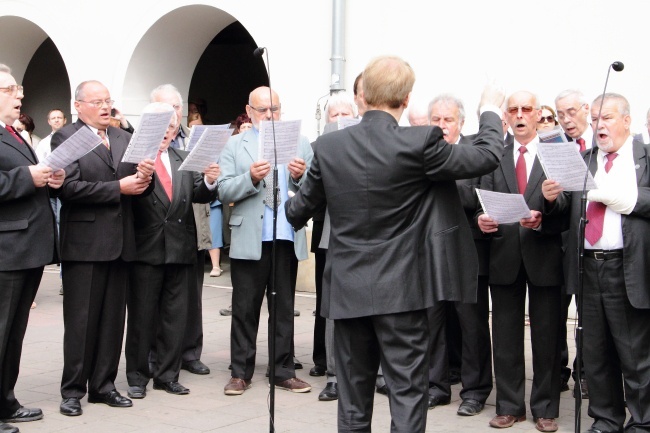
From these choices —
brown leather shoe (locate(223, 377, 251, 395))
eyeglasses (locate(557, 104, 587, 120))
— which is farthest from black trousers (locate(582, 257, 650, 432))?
brown leather shoe (locate(223, 377, 251, 395))

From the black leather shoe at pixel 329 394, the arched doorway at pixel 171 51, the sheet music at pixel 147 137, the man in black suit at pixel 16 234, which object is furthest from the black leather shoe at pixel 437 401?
the arched doorway at pixel 171 51

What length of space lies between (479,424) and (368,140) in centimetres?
262

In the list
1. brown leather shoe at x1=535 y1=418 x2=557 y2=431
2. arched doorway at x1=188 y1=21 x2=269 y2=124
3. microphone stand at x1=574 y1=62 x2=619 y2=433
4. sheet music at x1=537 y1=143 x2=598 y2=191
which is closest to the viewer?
microphone stand at x1=574 y1=62 x2=619 y2=433

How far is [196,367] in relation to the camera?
812cm

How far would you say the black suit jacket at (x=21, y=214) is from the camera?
20.4 ft

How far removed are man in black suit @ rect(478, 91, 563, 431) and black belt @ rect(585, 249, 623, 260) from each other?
32 centimetres

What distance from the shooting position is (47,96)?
19281 mm

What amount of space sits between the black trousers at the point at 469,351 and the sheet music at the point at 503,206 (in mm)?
826

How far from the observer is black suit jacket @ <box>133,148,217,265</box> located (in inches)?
287

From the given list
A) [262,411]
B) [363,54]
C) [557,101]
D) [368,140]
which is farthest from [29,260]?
[363,54]

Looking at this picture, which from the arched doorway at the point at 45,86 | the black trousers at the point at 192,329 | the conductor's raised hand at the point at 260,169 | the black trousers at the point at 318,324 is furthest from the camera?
the arched doorway at the point at 45,86

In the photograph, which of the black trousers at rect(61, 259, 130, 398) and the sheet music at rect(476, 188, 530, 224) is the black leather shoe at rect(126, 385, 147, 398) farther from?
the sheet music at rect(476, 188, 530, 224)

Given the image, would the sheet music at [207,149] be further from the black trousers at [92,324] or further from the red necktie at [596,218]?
the red necktie at [596,218]

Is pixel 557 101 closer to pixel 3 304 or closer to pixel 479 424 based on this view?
pixel 479 424
